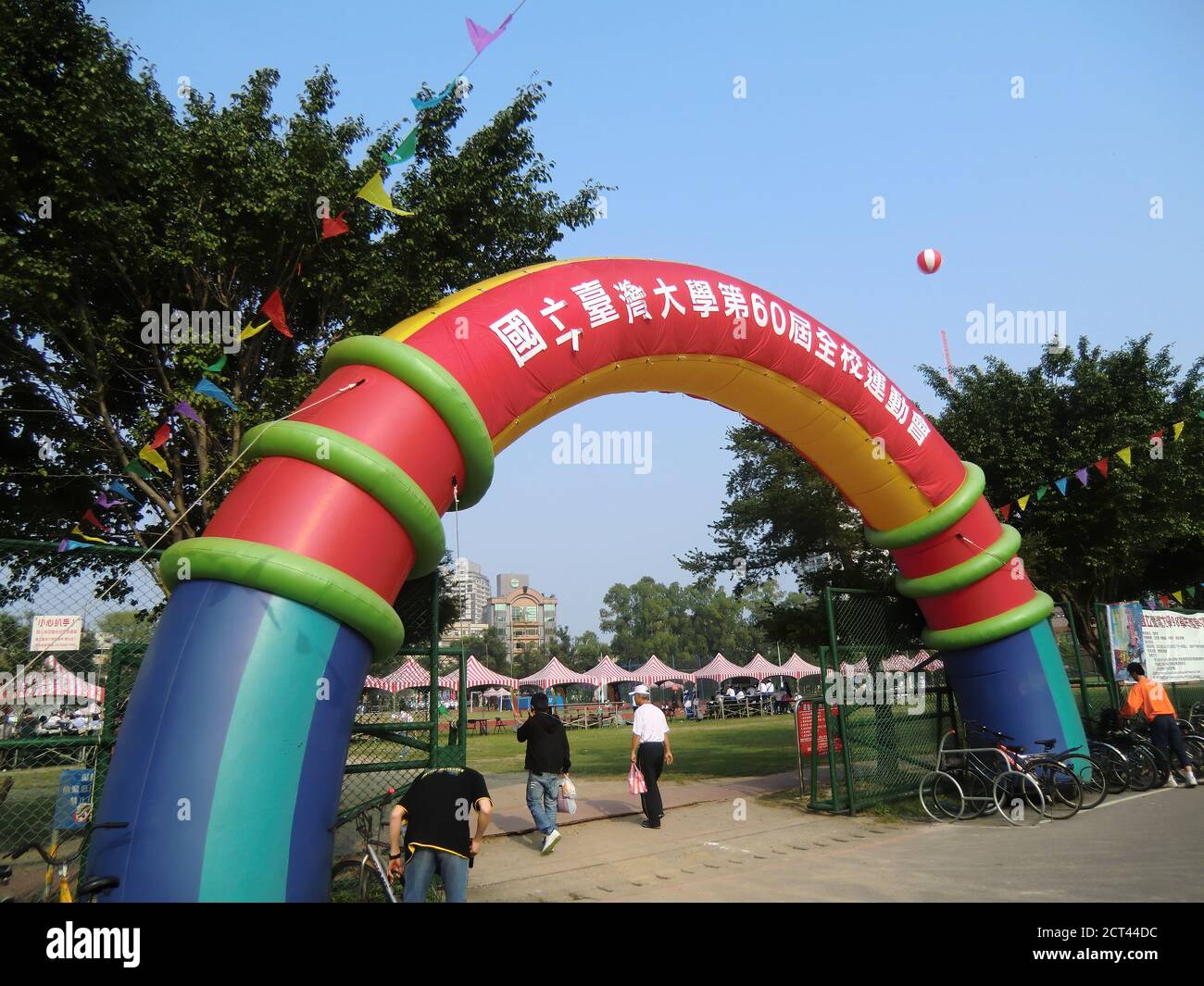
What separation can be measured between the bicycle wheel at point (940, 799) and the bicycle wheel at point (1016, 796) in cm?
39

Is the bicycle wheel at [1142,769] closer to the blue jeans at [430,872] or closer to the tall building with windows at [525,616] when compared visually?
the blue jeans at [430,872]

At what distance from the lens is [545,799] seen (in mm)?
8570

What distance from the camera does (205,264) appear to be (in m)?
9.23

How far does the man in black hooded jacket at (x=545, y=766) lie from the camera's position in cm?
843

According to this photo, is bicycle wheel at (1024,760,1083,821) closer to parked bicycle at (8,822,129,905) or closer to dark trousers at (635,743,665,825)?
dark trousers at (635,743,665,825)

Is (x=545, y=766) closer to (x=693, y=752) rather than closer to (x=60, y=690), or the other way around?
(x=60, y=690)

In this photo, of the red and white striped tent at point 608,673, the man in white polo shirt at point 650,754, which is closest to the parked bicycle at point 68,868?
the man in white polo shirt at point 650,754

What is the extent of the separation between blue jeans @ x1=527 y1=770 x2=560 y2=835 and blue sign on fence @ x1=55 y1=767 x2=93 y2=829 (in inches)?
155

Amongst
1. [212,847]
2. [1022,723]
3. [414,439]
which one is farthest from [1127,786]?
[212,847]

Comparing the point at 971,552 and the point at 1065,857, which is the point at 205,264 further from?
the point at 1065,857

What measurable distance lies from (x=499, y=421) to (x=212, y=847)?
3499mm
